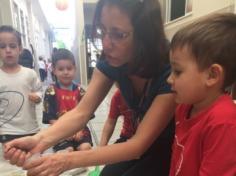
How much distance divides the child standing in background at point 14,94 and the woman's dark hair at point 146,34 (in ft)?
3.52

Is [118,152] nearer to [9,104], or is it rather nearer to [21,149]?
[21,149]

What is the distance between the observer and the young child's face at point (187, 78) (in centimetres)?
68

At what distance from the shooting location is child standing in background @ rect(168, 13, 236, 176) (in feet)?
2.04

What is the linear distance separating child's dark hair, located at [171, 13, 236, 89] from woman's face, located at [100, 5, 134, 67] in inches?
6.9

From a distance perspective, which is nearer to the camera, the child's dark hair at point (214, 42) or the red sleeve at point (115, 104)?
the child's dark hair at point (214, 42)

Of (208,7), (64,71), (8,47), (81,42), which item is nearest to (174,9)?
(208,7)

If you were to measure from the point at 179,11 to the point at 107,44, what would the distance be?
2816 millimetres

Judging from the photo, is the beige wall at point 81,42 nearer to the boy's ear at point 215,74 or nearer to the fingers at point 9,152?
the fingers at point 9,152

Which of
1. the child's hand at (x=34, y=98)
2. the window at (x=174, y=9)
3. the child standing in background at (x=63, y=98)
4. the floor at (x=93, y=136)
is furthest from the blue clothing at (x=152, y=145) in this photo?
the window at (x=174, y=9)

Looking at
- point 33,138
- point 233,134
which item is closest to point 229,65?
point 233,134

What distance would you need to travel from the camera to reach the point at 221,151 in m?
0.62

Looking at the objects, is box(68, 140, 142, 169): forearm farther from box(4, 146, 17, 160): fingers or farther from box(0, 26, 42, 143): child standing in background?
box(0, 26, 42, 143): child standing in background

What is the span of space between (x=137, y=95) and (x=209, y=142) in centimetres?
38

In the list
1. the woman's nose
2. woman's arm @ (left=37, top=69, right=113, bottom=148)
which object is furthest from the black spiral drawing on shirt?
the woman's nose
